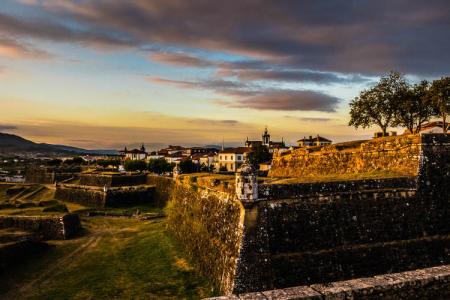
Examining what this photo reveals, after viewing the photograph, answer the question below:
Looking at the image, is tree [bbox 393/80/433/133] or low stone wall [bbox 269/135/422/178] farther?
tree [bbox 393/80/433/133]

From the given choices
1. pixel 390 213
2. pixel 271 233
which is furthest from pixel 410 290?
pixel 390 213

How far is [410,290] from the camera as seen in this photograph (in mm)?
8773

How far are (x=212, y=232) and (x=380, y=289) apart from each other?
431 inches

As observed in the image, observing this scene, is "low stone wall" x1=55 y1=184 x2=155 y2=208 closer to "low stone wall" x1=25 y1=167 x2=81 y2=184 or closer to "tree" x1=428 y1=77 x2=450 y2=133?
"low stone wall" x1=25 y1=167 x2=81 y2=184

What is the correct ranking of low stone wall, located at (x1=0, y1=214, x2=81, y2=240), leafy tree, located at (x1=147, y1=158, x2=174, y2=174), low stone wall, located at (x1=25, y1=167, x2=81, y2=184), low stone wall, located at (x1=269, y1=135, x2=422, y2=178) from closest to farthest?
low stone wall, located at (x1=269, y1=135, x2=422, y2=178), low stone wall, located at (x1=0, y1=214, x2=81, y2=240), low stone wall, located at (x1=25, y1=167, x2=81, y2=184), leafy tree, located at (x1=147, y1=158, x2=174, y2=174)

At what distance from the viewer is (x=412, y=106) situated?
39.6m

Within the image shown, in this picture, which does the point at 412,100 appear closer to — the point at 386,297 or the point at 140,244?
the point at 140,244

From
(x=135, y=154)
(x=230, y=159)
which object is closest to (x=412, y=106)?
(x=230, y=159)

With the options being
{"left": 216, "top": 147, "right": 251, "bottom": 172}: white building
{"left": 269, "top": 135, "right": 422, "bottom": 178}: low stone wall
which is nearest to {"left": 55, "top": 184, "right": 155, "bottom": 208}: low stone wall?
{"left": 269, "top": 135, "right": 422, "bottom": 178}: low stone wall

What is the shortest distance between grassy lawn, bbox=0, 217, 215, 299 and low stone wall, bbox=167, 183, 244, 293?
0.84 m

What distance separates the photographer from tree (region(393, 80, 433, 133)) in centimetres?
3934

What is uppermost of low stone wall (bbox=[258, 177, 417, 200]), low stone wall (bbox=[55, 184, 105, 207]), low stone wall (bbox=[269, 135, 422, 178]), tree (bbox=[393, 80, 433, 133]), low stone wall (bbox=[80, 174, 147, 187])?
tree (bbox=[393, 80, 433, 133])

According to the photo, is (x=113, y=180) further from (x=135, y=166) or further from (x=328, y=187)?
(x=328, y=187)

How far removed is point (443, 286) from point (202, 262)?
479 inches
